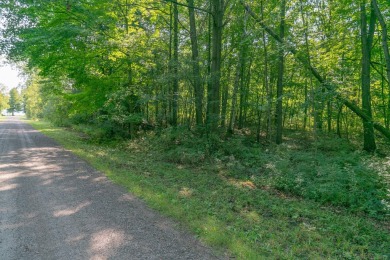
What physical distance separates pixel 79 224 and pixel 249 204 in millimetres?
3918

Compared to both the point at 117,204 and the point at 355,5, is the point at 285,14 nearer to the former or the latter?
the point at 355,5

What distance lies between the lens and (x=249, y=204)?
6.40 meters

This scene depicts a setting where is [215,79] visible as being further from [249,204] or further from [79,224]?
[79,224]

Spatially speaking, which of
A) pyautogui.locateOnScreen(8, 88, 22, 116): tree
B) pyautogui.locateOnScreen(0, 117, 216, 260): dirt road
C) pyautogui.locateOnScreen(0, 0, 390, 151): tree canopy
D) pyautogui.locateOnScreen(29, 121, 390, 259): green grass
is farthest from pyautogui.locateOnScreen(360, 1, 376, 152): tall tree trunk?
pyautogui.locateOnScreen(8, 88, 22, 116): tree

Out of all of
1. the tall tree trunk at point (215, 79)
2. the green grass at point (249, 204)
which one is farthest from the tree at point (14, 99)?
the tall tree trunk at point (215, 79)

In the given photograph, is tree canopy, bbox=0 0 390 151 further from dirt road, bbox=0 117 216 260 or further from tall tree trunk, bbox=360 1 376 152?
dirt road, bbox=0 117 216 260

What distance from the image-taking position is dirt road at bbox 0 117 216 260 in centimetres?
366

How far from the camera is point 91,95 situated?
563 inches

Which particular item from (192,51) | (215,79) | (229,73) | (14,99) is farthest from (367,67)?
(14,99)

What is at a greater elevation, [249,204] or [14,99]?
[14,99]

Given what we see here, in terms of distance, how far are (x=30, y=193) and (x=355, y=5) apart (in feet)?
46.1

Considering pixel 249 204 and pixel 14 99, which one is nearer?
pixel 249 204

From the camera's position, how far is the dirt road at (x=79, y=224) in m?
3.66

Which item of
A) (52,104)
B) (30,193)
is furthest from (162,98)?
(52,104)
